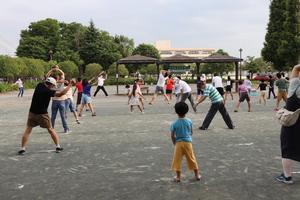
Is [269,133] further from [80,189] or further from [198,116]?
[80,189]

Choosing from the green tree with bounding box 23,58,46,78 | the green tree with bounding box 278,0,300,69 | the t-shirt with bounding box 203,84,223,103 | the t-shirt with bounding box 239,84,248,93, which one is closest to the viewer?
the t-shirt with bounding box 203,84,223,103

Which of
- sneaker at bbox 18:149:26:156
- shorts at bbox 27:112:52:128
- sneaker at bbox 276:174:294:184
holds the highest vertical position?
shorts at bbox 27:112:52:128

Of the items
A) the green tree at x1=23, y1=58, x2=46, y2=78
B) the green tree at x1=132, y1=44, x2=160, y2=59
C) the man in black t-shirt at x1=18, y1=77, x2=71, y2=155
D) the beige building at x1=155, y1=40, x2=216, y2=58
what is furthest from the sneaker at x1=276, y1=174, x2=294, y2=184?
the beige building at x1=155, y1=40, x2=216, y2=58

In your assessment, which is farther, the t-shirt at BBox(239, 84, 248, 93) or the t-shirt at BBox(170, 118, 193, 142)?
the t-shirt at BBox(239, 84, 248, 93)

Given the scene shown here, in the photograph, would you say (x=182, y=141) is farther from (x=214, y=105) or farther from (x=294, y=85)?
(x=214, y=105)

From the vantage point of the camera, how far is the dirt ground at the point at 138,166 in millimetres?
5391

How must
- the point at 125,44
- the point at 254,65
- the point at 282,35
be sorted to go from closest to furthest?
the point at 282,35 < the point at 254,65 < the point at 125,44

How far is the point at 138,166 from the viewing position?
22.7ft

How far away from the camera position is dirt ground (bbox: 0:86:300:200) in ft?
17.7

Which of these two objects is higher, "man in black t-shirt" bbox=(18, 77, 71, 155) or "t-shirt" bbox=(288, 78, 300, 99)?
"t-shirt" bbox=(288, 78, 300, 99)

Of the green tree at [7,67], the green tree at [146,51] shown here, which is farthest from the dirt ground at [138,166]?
the green tree at [146,51]

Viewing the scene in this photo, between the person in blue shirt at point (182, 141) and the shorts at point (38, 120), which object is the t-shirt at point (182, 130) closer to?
the person in blue shirt at point (182, 141)

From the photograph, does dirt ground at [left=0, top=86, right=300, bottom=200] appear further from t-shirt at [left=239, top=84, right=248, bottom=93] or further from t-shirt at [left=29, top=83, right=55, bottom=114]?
t-shirt at [left=239, top=84, right=248, bottom=93]

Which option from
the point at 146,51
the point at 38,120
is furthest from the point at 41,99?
the point at 146,51
